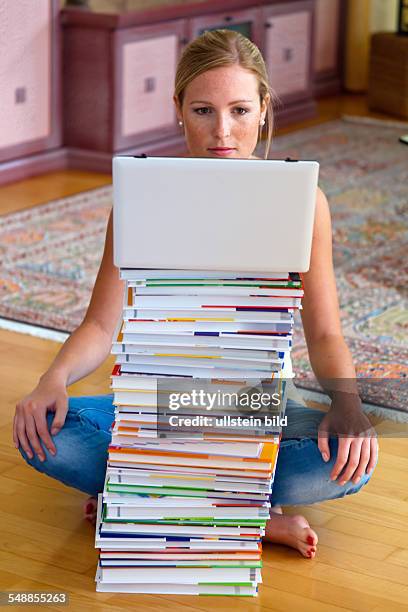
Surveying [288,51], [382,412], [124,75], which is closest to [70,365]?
[382,412]

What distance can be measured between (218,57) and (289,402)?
2.20ft

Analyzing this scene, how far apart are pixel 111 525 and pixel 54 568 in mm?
208

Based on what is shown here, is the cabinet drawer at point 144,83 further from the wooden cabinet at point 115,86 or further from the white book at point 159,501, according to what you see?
the white book at point 159,501

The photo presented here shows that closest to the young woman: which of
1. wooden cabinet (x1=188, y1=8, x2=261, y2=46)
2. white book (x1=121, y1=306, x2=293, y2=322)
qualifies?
white book (x1=121, y1=306, x2=293, y2=322)

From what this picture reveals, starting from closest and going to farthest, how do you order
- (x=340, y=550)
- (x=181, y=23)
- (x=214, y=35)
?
(x=214, y=35), (x=340, y=550), (x=181, y=23)

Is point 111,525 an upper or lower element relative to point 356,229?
upper

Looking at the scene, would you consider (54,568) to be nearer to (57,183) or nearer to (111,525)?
(111,525)

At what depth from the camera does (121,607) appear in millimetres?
1860

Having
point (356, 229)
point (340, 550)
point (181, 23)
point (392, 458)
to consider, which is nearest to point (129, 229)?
point (340, 550)

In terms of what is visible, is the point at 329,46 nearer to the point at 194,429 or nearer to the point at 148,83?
the point at 148,83

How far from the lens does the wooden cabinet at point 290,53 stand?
6164 millimetres

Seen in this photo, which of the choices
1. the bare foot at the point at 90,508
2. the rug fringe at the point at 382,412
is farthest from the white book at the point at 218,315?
the rug fringe at the point at 382,412

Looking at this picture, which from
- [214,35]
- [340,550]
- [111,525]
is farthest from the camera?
[340,550]

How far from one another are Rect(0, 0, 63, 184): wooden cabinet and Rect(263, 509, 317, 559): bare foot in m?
3.26
